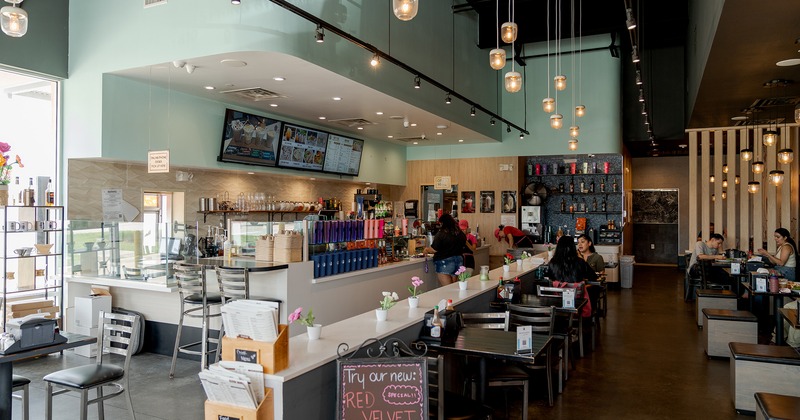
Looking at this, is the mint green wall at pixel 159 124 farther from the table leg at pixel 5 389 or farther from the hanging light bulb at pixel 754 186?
the hanging light bulb at pixel 754 186

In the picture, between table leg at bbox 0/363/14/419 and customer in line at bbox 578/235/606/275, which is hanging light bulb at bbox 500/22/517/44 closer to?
customer in line at bbox 578/235/606/275

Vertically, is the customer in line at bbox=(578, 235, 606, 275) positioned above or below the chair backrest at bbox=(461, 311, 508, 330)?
above

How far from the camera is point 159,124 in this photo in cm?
730

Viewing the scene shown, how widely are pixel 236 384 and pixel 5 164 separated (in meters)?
5.72

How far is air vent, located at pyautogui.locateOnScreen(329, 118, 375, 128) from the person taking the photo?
32.2ft

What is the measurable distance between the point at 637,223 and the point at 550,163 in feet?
19.9

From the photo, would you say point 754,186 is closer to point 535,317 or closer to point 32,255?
point 535,317

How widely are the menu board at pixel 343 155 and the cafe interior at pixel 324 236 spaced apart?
65mm

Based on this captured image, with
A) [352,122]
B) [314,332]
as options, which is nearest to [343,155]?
[352,122]

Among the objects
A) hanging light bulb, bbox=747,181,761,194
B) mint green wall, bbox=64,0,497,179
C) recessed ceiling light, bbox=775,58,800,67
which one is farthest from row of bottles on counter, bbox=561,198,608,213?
recessed ceiling light, bbox=775,58,800,67

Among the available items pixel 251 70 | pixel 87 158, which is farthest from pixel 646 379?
pixel 87 158

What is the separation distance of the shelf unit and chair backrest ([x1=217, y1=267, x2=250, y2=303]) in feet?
8.52

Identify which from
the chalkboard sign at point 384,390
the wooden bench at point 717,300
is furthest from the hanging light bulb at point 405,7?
the wooden bench at point 717,300

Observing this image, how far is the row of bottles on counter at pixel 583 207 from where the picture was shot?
1333cm
